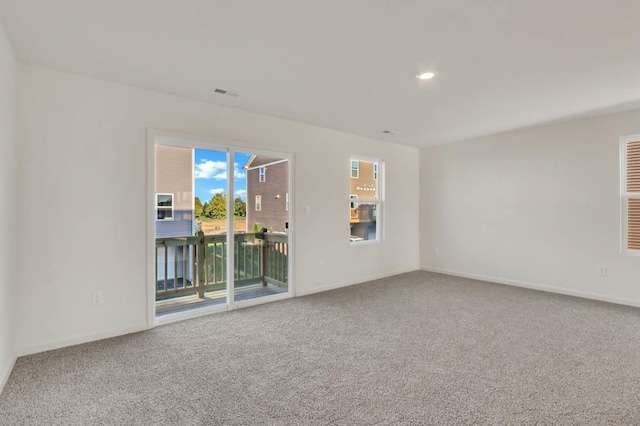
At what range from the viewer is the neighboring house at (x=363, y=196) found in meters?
5.43

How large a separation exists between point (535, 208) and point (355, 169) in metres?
Result: 2.83

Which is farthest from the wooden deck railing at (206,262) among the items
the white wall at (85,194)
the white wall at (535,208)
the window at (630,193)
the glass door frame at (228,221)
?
the window at (630,193)

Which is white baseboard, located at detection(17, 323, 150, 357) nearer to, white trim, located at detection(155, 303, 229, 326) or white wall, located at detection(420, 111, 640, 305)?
white trim, located at detection(155, 303, 229, 326)

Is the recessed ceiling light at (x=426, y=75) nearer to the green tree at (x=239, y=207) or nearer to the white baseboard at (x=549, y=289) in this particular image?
the green tree at (x=239, y=207)

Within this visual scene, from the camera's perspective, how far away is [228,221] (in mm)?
3957

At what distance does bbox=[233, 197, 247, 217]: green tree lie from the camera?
4.01m

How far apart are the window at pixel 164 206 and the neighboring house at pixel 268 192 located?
3.09 ft

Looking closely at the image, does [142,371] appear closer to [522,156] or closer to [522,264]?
[522,264]

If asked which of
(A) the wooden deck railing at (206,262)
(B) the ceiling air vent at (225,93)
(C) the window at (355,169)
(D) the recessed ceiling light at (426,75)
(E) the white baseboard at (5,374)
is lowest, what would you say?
(E) the white baseboard at (5,374)

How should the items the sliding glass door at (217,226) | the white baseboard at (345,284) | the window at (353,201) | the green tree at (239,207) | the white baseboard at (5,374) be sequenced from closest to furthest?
the white baseboard at (5,374) → the sliding glass door at (217,226) → the green tree at (239,207) → the white baseboard at (345,284) → the window at (353,201)

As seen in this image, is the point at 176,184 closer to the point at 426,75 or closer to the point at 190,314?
the point at 190,314

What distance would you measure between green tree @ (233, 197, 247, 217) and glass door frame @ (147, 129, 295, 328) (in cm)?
5

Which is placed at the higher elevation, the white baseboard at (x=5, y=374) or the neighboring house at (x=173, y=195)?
the neighboring house at (x=173, y=195)

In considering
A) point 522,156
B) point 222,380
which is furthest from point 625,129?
point 222,380
